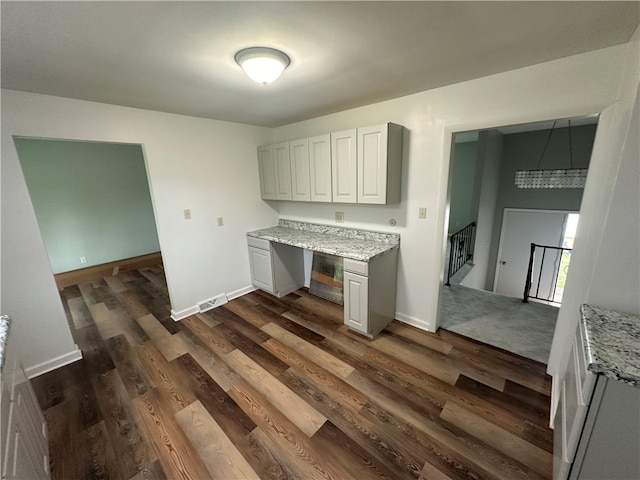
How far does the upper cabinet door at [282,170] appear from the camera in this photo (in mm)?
3150

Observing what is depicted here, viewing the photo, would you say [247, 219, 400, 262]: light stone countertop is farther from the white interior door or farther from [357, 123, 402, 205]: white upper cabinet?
the white interior door

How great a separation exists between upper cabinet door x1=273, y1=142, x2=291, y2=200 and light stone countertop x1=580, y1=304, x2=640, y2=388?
288 centimetres

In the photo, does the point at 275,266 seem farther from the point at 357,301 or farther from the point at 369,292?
the point at 369,292

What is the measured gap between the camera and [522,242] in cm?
488

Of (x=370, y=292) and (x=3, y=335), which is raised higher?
(x=3, y=335)

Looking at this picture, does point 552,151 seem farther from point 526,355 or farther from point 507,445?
point 507,445

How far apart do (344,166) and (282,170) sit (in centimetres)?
99

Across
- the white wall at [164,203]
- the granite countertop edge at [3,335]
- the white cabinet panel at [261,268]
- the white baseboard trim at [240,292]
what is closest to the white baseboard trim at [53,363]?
the white wall at [164,203]

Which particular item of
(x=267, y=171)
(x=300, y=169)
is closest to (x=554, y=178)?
(x=300, y=169)

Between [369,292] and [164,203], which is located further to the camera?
[164,203]

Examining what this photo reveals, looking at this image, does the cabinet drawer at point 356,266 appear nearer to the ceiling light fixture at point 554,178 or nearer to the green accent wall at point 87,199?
the ceiling light fixture at point 554,178

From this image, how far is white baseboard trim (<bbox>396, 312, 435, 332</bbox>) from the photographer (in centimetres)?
264

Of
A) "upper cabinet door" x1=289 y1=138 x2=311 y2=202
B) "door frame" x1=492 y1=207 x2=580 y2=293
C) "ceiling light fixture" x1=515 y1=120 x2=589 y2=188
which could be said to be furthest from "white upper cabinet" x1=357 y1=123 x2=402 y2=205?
"door frame" x1=492 y1=207 x2=580 y2=293

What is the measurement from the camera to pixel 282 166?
10.6 ft
